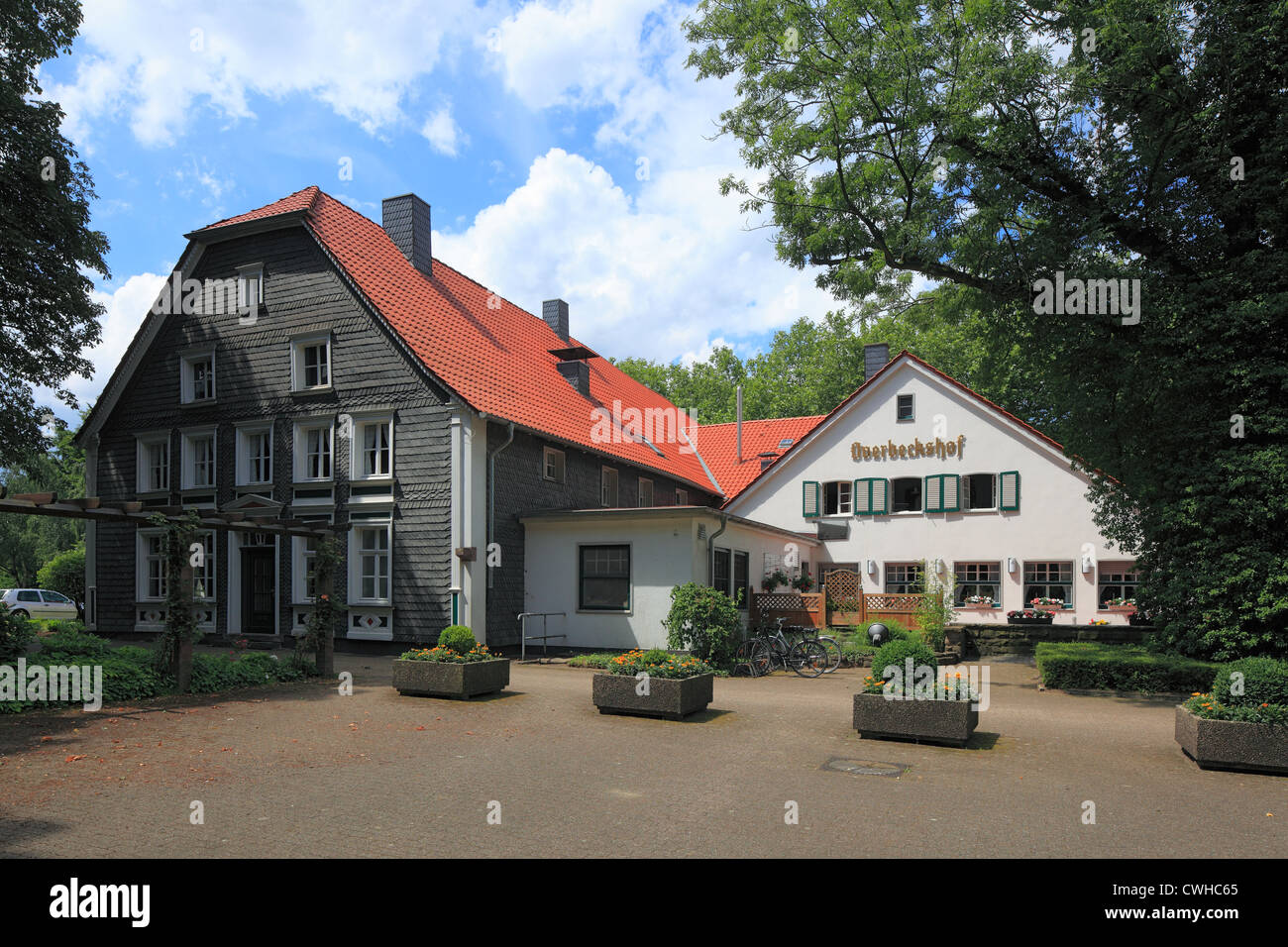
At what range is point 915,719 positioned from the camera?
994 centimetres

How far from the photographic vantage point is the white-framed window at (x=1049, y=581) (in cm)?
2691

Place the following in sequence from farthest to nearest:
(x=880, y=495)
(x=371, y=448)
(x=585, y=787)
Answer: (x=880, y=495) → (x=371, y=448) → (x=585, y=787)

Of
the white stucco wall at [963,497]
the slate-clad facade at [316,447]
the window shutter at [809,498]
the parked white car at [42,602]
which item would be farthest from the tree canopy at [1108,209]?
the parked white car at [42,602]

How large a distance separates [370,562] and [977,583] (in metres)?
19.1

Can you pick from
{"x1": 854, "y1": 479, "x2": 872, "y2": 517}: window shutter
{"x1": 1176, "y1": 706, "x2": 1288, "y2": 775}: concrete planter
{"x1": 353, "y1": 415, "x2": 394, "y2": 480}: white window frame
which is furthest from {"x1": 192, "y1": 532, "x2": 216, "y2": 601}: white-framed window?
{"x1": 1176, "y1": 706, "x2": 1288, "y2": 775}: concrete planter

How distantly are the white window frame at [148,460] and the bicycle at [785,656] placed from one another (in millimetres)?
16498

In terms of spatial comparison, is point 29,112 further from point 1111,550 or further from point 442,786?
point 1111,550

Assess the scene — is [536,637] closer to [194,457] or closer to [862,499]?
[194,457]

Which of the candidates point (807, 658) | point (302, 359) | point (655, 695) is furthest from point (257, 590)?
point (655, 695)

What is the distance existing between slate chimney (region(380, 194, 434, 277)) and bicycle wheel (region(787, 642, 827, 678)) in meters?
14.7

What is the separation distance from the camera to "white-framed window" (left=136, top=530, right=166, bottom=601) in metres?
22.9

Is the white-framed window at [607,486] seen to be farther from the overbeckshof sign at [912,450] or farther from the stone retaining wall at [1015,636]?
the stone retaining wall at [1015,636]

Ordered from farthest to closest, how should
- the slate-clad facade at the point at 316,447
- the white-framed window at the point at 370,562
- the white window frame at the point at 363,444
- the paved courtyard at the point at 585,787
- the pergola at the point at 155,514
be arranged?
the white window frame at the point at 363,444 < the white-framed window at the point at 370,562 < the slate-clad facade at the point at 316,447 < the pergola at the point at 155,514 < the paved courtyard at the point at 585,787

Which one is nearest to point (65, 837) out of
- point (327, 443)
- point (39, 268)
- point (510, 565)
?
point (510, 565)
